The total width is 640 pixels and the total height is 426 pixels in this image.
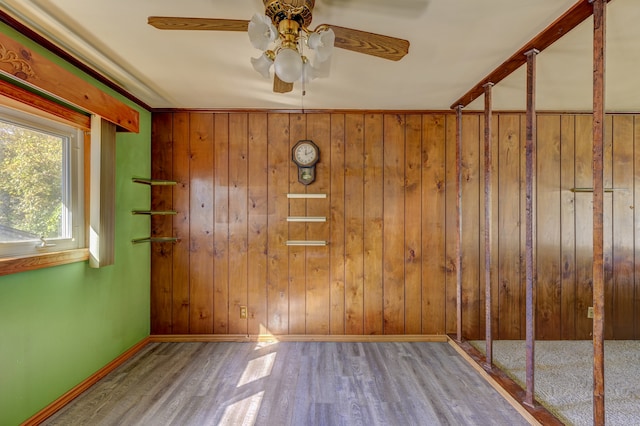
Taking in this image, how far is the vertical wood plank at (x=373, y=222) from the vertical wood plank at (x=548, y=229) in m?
1.62

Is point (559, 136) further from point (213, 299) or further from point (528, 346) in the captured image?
point (213, 299)

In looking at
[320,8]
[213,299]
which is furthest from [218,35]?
[213,299]

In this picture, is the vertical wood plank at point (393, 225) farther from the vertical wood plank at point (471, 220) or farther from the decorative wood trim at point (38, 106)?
the decorative wood trim at point (38, 106)

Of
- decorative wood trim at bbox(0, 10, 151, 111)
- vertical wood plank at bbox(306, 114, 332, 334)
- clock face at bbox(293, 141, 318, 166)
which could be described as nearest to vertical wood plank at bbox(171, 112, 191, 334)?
decorative wood trim at bbox(0, 10, 151, 111)

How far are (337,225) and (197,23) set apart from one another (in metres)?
2.14

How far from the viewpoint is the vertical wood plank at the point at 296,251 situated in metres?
3.04

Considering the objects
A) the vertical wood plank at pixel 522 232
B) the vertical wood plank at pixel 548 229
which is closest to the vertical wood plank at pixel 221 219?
the vertical wood plank at pixel 522 232

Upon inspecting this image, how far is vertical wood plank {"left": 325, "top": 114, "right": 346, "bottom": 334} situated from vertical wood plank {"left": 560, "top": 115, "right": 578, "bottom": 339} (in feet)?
7.41

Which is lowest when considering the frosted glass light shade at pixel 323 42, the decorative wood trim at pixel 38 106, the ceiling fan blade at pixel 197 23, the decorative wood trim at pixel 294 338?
the decorative wood trim at pixel 294 338

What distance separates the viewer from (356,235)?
306 centimetres

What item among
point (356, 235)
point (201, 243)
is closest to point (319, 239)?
point (356, 235)

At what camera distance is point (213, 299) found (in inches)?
120

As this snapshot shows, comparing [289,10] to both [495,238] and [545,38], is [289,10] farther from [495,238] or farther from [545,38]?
[495,238]

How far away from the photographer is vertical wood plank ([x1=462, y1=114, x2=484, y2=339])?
120 inches
